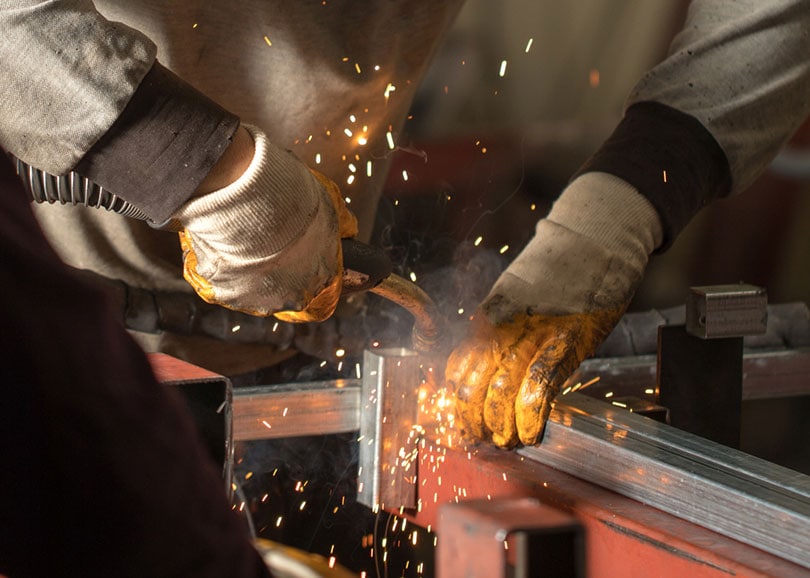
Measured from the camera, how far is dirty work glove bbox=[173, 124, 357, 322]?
1386 millimetres

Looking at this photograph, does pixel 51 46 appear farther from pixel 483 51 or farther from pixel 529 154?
pixel 483 51

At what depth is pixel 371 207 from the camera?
2.20 meters

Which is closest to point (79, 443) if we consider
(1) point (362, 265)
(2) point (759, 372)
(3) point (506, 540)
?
(3) point (506, 540)

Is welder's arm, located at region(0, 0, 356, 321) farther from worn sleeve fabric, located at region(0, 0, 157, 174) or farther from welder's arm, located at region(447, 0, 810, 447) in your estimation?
welder's arm, located at region(447, 0, 810, 447)

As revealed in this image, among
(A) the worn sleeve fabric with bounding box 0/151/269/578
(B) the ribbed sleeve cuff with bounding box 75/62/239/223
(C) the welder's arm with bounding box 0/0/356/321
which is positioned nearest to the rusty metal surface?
(C) the welder's arm with bounding box 0/0/356/321

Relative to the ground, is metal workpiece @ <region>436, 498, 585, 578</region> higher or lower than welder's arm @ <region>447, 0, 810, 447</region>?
lower

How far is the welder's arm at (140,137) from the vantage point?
4.25 ft

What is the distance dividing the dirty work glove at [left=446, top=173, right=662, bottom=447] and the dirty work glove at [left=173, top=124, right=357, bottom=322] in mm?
257

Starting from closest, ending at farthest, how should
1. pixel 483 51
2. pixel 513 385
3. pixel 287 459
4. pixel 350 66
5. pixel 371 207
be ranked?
1. pixel 513 385
2. pixel 350 66
3. pixel 287 459
4. pixel 371 207
5. pixel 483 51

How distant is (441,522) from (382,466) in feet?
2.54

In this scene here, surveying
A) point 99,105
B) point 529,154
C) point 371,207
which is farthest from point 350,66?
point 529,154

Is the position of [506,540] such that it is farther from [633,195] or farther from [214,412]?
[633,195]

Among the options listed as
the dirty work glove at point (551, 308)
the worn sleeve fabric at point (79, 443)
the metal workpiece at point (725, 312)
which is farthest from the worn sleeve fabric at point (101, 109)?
the metal workpiece at point (725, 312)

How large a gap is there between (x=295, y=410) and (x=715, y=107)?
36.6 inches
